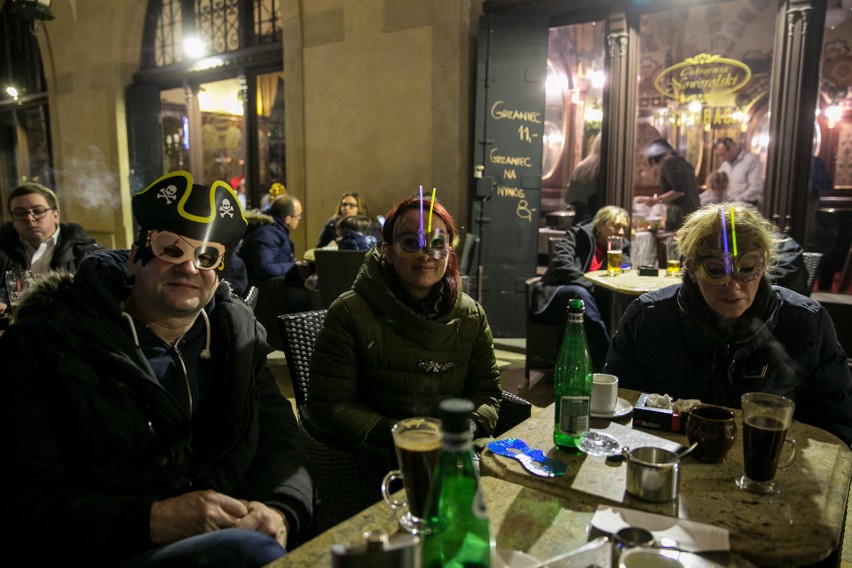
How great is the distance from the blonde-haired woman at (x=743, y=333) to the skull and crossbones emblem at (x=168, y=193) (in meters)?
1.66

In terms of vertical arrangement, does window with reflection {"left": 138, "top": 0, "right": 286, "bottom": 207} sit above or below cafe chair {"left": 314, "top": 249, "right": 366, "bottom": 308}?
above

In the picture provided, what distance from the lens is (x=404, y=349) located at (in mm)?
2133

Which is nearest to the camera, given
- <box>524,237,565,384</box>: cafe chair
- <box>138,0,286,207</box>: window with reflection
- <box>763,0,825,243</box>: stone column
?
<box>524,237,565,384</box>: cafe chair

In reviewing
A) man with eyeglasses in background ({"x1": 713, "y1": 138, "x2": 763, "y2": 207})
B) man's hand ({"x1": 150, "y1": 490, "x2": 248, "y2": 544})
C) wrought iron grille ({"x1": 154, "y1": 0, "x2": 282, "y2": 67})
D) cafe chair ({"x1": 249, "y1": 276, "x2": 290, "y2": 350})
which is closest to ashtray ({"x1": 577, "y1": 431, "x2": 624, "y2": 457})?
man's hand ({"x1": 150, "y1": 490, "x2": 248, "y2": 544})

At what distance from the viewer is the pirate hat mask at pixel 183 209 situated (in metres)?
1.79

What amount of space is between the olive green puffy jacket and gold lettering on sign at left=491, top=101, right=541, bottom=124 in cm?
444

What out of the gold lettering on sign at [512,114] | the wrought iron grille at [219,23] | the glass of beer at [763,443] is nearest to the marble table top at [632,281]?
Result: the gold lettering on sign at [512,114]

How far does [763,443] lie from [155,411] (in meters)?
1.49

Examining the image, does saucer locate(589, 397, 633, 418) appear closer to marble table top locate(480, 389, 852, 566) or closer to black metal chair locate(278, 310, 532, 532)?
marble table top locate(480, 389, 852, 566)

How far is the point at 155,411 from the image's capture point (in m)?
1.63

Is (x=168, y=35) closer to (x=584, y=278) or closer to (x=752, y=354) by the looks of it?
(x=584, y=278)

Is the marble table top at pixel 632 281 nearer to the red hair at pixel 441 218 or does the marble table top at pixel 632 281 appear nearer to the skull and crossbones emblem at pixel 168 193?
the red hair at pixel 441 218

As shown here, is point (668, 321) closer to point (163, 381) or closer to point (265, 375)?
point (265, 375)

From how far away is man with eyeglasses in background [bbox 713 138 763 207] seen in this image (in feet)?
25.7
